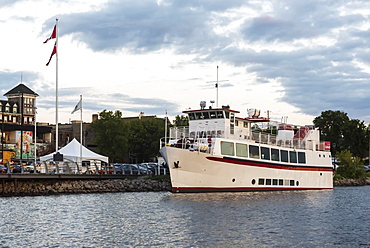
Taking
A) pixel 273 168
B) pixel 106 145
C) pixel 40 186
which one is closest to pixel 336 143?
pixel 106 145

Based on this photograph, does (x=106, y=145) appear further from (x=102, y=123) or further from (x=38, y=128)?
(x=38, y=128)

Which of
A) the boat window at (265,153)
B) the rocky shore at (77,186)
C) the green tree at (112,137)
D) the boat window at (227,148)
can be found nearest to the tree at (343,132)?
the green tree at (112,137)

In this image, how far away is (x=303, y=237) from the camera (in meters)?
27.2

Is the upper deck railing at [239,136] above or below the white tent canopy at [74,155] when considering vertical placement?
above

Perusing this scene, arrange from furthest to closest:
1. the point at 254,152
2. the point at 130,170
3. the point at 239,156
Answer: the point at 130,170 < the point at 254,152 < the point at 239,156

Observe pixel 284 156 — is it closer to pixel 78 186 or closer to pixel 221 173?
pixel 221 173

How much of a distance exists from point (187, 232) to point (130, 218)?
20.6 ft

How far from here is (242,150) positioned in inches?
2002

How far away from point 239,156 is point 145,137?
5786 cm

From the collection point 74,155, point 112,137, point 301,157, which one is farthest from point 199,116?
point 112,137

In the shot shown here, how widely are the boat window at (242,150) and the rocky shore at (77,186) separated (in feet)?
36.2

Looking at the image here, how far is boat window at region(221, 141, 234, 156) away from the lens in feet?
161

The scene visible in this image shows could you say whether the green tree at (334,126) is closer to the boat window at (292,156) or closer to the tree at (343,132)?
the tree at (343,132)

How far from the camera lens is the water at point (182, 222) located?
25750 millimetres
